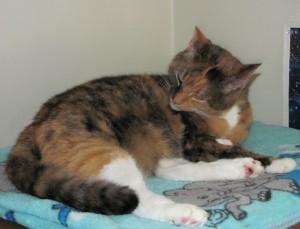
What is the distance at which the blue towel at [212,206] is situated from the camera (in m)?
1.09

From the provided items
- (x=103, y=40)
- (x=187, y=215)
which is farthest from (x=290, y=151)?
(x=103, y=40)

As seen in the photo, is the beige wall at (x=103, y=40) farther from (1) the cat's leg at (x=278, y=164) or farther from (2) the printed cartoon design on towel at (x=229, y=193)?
(2) the printed cartoon design on towel at (x=229, y=193)

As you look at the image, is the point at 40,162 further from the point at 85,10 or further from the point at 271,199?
the point at 85,10

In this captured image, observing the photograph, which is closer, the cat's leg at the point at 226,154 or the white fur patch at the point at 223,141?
the cat's leg at the point at 226,154

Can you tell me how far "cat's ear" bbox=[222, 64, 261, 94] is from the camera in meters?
1.52

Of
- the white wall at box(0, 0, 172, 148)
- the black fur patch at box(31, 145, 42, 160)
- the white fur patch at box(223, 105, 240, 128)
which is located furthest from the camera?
the white wall at box(0, 0, 172, 148)

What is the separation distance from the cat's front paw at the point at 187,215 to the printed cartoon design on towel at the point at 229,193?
26mm

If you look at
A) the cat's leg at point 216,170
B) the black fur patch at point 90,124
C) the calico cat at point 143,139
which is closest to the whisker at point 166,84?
the calico cat at point 143,139

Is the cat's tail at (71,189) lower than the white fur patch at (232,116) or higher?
lower

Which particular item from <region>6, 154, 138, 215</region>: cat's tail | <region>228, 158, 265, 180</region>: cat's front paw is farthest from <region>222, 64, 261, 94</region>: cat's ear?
<region>6, 154, 138, 215</region>: cat's tail

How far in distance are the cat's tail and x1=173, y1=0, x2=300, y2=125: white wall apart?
1.08 meters

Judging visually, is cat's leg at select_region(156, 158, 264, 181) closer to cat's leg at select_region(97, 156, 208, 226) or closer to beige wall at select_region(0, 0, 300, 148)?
cat's leg at select_region(97, 156, 208, 226)

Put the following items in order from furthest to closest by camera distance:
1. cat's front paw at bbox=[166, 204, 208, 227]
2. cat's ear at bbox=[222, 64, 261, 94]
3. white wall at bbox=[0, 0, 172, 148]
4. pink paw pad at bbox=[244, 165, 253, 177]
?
white wall at bbox=[0, 0, 172, 148] < cat's ear at bbox=[222, 64, 261, 94] < pink paw pad at bbox=[244, 165, 253, 177] < cat's front paw at bbox=[166, 204, 208, 227]

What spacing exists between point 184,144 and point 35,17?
0.86m
